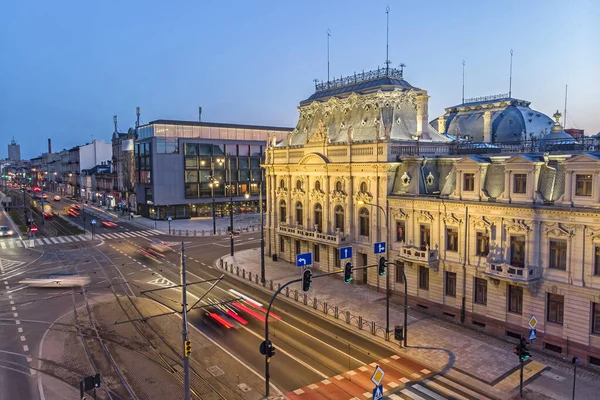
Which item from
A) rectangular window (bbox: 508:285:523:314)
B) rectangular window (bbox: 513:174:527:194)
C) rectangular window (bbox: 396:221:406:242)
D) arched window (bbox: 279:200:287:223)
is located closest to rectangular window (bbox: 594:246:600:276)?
rectangular window (bbox: 508:285:523:314)

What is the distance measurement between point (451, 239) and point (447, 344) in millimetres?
8977

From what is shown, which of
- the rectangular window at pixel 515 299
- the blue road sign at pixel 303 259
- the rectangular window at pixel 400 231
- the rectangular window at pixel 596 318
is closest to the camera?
the rectangular window at pixel 596 318

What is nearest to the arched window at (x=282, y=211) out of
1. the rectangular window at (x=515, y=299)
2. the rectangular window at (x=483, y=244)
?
the rectangular window at (x=483, y=244)

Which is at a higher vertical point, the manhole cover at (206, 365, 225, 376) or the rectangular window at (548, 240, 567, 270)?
the rectangular window at (548, 240, 567, 270)

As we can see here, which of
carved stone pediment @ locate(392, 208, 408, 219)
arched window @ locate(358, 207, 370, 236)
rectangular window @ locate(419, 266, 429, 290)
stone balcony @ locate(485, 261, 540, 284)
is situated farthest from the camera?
arched window @ locate(358, 207, 370, 236)

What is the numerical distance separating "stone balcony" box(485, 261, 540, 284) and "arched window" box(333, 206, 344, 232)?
1759 centimetres

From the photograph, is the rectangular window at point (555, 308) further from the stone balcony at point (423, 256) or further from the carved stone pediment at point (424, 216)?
the carved stone pediment at point (424, 216)

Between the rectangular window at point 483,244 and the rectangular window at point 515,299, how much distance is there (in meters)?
3.00

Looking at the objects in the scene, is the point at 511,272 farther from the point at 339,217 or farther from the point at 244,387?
the point at 339,217

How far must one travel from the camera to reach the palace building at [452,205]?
28.9 meters

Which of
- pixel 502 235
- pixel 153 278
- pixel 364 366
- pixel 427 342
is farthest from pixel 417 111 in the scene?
pixel 153 278

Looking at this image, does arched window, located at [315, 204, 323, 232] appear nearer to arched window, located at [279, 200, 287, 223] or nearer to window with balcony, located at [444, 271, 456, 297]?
Result: arched window, located at [279, 200, 287, 223]

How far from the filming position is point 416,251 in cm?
3738

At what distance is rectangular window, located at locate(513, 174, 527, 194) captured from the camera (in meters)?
31.2
